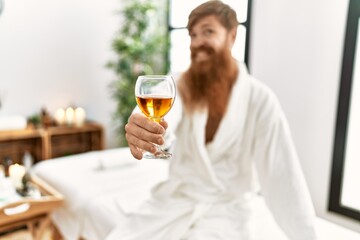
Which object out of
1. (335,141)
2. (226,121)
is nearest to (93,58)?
(226,121)

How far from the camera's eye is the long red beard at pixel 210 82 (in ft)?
1.47

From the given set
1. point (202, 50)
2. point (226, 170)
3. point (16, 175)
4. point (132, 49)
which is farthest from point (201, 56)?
point (132, 49)

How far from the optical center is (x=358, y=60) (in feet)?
1.65

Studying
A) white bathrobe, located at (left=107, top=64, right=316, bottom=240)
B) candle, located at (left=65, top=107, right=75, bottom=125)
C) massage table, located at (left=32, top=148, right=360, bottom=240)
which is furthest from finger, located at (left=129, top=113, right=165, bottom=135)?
candle, located at (left=65, top=107, right=75, bottom=125)

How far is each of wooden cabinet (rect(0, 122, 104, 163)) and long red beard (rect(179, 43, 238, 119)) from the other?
1.37 m

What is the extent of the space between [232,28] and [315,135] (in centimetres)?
41

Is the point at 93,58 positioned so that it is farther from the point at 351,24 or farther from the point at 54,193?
the point at 351,24

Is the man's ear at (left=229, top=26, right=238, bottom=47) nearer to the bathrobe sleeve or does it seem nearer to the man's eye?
the man's eye

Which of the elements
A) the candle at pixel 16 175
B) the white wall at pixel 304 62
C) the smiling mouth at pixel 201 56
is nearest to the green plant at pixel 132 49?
the white wall at pixel 304 62

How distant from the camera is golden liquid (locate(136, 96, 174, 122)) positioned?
12.1 inches

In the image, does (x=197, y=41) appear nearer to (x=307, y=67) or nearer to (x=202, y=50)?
(x=202, y=50)

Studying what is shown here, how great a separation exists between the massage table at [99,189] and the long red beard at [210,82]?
383mm

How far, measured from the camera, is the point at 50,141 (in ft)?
6.07

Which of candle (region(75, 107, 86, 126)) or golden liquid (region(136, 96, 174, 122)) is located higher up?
golden liquid (region(136, 96, 174, 122))
